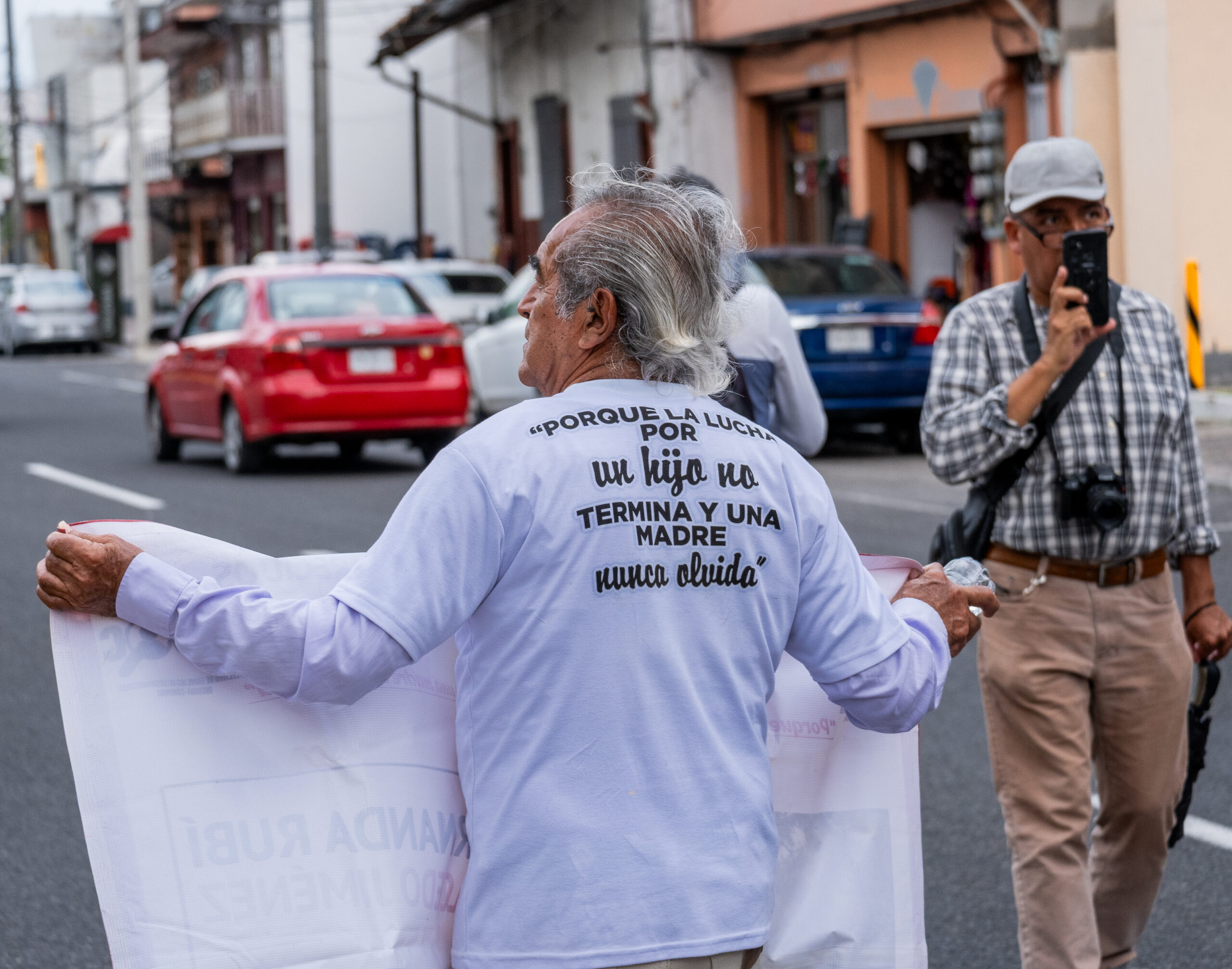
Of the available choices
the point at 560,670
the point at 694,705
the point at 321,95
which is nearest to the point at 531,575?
the point at 560,670

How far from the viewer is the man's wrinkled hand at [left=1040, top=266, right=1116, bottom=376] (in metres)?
3.50

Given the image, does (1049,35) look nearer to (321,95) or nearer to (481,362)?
(481,362)

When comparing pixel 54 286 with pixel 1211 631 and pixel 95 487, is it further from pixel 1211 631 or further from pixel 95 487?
pixel 1211 631

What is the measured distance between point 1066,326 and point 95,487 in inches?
426

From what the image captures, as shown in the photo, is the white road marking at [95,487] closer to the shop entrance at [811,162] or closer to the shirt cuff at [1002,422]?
the shirt cuff at [1002,422]

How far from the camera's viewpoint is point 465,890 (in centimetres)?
226

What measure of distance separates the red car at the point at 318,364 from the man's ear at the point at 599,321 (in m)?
11.5

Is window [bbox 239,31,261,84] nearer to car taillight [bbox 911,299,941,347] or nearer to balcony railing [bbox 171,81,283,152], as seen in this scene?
balcony railing [bbox 171,81,283,152]

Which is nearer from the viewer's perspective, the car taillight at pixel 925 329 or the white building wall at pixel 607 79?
the car taillight at pixel 925 329

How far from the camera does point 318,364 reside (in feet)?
44.9

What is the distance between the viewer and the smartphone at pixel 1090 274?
3512 mm

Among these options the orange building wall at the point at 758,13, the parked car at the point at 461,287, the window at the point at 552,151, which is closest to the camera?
the parked car at the point at 461,287

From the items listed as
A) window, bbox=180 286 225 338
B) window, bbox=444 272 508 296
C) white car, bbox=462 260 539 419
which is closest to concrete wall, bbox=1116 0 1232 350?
white car, bbox=462 260 539 419

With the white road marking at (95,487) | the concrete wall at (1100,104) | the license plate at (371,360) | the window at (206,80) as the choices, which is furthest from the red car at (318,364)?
the window at (206,80)
